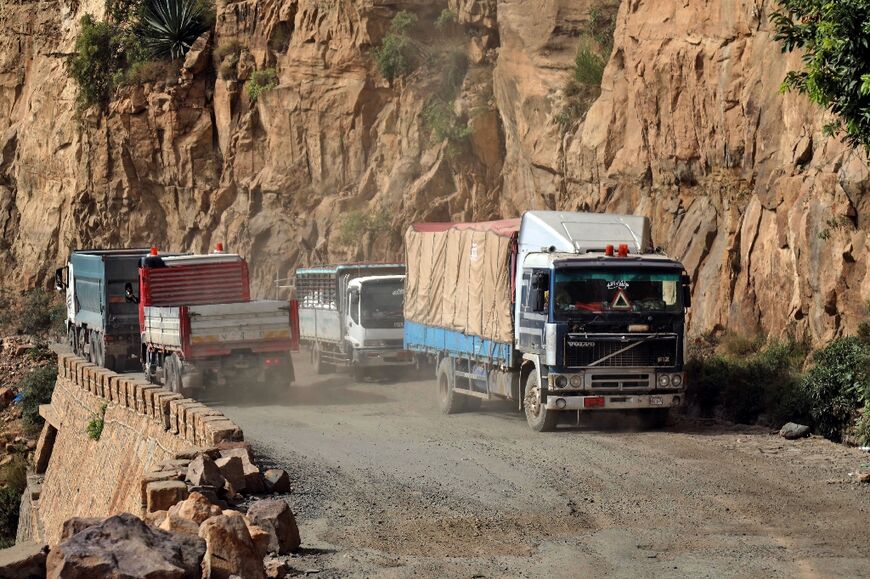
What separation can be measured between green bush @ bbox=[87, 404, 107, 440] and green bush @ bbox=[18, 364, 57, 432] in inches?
448

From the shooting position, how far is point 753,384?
19.6 m

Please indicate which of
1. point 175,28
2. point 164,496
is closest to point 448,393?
point 164,496

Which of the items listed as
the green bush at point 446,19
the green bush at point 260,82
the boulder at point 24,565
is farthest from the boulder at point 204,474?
the green bush at point 260,82

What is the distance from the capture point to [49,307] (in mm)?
53875

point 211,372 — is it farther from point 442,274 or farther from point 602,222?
point 602,222

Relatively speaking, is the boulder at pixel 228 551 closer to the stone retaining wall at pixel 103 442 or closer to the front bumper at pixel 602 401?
the stone retaining wall at pixel 103 442

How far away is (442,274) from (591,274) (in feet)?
18.0

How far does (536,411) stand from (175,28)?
3887 centimetres

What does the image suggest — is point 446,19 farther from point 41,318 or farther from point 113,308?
point 41,318

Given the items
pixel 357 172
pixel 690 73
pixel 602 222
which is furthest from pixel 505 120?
pixel 602 222

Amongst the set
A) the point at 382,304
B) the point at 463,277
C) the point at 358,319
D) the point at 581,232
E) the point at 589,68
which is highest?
the point at 589,68

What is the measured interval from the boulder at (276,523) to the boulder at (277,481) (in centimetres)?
277

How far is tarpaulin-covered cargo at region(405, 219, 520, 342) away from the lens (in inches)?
773

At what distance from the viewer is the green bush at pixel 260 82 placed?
161ft
